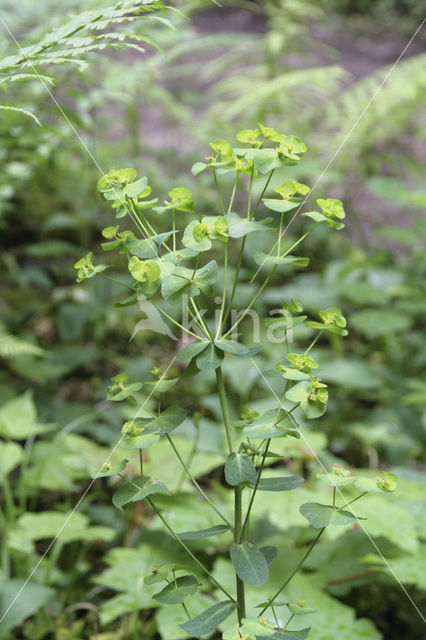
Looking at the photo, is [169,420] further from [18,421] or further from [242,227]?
[18,421]

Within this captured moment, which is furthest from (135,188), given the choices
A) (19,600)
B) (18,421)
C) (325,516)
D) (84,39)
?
(18,421)

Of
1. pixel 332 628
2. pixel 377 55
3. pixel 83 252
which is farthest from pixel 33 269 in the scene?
pixel 377 55

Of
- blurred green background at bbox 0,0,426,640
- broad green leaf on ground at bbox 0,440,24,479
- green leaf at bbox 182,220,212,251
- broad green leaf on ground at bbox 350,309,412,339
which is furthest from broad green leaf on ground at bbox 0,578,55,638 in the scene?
broad green leaf on ground at bbox 350,309,412,339

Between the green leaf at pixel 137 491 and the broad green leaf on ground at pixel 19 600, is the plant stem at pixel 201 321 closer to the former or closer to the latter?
the green leaf at pixel 137 491

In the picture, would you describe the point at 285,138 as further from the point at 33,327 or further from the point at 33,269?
the point at 33,269

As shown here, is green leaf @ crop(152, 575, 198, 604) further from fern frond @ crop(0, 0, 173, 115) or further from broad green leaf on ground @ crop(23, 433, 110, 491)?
broad green leaf on ground @ crop(23, 433, 110, 491)

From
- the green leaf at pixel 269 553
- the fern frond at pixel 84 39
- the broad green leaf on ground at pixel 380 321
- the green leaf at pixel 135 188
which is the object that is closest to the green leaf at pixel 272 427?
the green leaf at pixel 269 553
